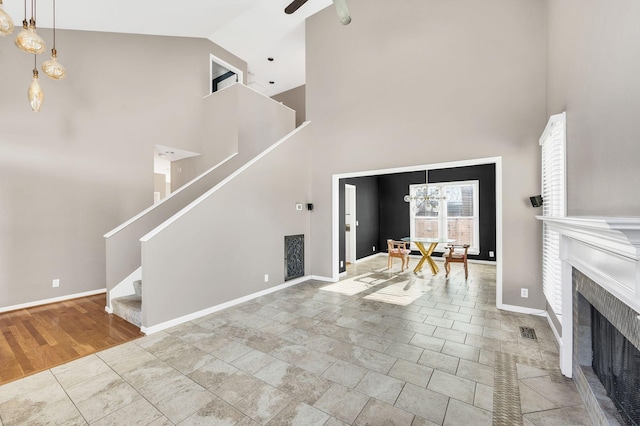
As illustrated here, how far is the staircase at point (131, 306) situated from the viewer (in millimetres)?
3531

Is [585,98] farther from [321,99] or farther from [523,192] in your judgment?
[321,99]

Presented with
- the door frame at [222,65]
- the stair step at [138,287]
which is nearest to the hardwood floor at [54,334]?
the stair step at [138,287]

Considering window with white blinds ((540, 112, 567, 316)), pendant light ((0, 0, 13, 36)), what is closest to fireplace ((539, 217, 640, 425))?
window with white blinds ((540, 112, 567, 316))

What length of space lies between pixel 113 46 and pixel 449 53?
6122mm

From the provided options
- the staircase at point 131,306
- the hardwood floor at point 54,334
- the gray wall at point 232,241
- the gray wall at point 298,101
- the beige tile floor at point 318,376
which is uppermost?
the gray wall at point 298,101

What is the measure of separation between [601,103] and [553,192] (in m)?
1.45

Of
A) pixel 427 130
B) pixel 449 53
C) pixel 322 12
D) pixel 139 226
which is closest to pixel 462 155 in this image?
pixel 427 130

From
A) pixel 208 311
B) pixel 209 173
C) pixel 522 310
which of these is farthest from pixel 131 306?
pixel 522 310

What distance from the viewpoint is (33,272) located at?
4.33 meters

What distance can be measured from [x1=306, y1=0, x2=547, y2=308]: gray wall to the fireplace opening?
2052mm

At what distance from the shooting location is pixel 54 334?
332cm

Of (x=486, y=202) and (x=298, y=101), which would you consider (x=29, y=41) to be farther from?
(x=486, y=202)

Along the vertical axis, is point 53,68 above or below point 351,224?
above

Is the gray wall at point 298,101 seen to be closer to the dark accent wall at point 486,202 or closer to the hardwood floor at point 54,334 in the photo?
the dark accent wall at point 486,202
